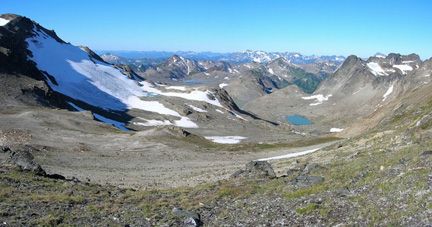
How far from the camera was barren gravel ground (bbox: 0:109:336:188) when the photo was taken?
5081 centimetres

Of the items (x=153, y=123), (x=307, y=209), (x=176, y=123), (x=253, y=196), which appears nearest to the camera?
(x=307, y=209)

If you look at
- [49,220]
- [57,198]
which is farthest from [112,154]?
[49,220]

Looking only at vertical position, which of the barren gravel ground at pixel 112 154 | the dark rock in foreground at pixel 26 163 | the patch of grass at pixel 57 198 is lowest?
the barren gravel ground at pixel 112 154

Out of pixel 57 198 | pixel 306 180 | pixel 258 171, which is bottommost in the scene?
pixel 57 198

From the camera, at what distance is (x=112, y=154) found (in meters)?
69.7

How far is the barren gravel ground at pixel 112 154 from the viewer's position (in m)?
50.8

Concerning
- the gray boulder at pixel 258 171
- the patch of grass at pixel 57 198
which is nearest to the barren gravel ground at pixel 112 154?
the gray boulder at pixel 258 171

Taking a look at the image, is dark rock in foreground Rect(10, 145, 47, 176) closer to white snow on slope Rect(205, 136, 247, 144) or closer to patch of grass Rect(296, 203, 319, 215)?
patch of grass Rect(296, 203, 319, 215)

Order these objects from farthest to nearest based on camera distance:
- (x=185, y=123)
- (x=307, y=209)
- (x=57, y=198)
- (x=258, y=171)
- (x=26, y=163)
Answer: (x=185, y=123), (x=26, y=163), (x=258, y=171), (x=57, y=198), (x=307, y=209)

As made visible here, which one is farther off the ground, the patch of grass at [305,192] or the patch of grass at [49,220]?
the patch of grass at [305,192]

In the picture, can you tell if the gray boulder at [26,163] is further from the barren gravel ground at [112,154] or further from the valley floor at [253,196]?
the barren gravel ground at [112,154]

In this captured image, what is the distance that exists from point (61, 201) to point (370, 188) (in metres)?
19.5

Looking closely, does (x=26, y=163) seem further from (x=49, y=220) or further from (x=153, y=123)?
(x=153, y=123)

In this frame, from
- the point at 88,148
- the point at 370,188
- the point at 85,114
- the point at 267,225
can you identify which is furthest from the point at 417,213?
the point at 85,114
